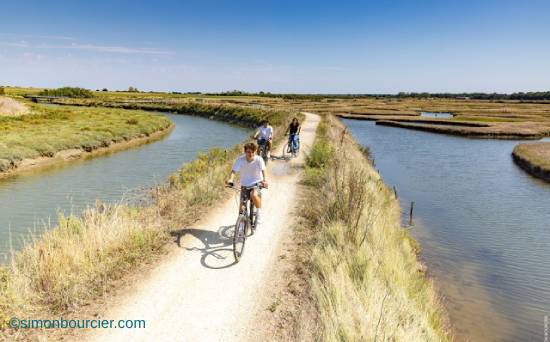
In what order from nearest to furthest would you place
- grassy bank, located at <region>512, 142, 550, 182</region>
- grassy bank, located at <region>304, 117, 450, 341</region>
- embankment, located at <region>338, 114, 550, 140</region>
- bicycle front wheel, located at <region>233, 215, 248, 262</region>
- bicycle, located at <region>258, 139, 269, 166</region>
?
grassy bank, located at <region>304, 117, 450, 341</region>
bicycle front wheel, located at <region>233, 215, 248, 262</region>
bicycle, located at <region>258, 139, 269, 166</region>
grassy bank, located at <region>512, 142, 550, 182</region>
embankment, located at <region>338, 114, 550, 140</region>

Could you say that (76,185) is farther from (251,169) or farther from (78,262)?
(251,169)

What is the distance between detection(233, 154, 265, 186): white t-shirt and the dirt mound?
56492 mm

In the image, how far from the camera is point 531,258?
1361 cm

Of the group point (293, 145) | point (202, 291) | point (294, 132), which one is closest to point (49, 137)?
point (293, 145)

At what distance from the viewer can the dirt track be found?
5961 millimetres

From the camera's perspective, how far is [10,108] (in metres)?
53.5

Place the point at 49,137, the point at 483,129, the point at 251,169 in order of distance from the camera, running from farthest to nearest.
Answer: the point at 483,129 → the point at 49,137 → the point at 251,169

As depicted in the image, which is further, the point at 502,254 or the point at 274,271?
the point at 502,254

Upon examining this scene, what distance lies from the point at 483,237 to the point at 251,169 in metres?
12.0

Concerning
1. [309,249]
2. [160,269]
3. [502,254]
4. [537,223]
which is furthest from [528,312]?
[160,269]

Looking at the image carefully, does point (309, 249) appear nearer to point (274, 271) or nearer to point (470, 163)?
point (274, 271)

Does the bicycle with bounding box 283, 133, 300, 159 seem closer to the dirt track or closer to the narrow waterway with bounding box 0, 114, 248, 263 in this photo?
the narrow waterway with bounding box 0, 114, 248, 263

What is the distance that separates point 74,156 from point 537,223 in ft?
108

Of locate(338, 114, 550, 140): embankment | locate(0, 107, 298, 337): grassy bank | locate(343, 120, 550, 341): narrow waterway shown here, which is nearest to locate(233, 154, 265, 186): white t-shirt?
locate(0, 107, 298, 337): grassy bank
